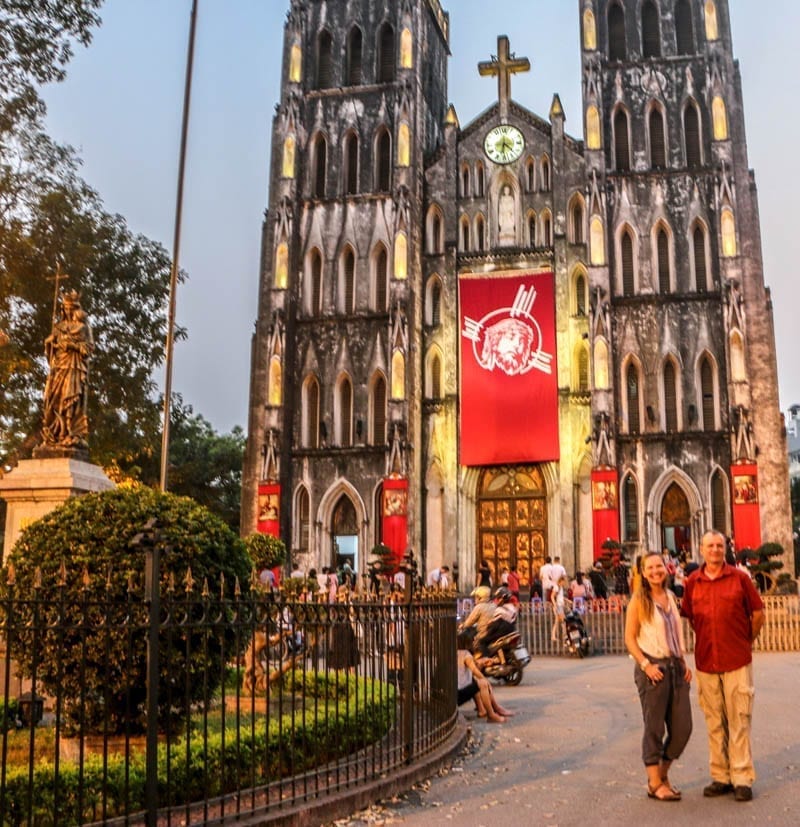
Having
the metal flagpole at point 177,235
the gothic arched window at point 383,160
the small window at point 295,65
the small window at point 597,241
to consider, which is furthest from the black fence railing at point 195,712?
the small window at point 295,65

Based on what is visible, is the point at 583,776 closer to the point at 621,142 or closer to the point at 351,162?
the point at 621,142

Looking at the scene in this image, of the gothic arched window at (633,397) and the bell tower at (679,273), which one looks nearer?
the bell tower at (679,273)

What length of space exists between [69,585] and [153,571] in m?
2.39

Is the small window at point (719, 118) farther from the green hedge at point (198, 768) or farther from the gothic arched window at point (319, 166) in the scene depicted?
the green hedge at point (198, 768)

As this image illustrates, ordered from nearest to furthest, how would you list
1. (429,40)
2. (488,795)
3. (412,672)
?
(488,795) → (412,672) → (429,40)

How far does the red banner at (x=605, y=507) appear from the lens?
29.2m

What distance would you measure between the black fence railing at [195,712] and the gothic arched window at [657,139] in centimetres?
2649

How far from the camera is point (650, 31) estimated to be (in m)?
33.9

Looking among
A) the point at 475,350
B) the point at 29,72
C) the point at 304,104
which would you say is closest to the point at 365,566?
the point at 475,350

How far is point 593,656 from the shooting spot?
758 inches

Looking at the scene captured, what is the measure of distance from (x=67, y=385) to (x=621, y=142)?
24946mm

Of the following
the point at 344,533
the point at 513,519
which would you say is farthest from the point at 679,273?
the point at 344,533

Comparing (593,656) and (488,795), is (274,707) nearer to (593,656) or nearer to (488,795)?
(488,795)

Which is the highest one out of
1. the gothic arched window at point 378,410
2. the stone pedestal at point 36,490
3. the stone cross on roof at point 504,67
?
Answer: the stone cross on roof at point 504,67
